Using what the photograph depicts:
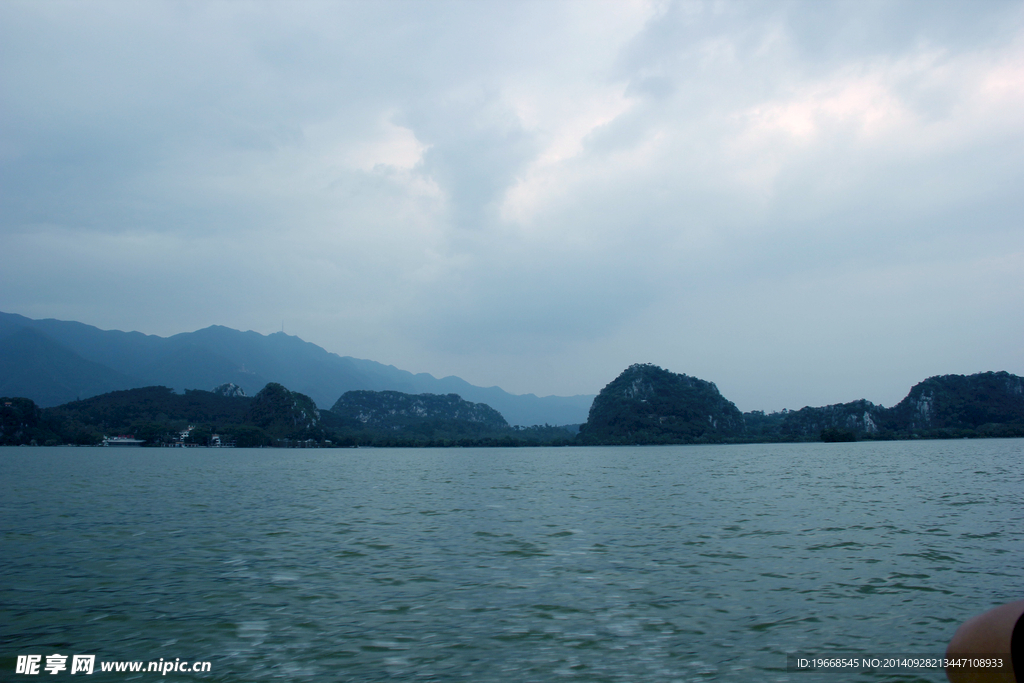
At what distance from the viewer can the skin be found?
309 cm

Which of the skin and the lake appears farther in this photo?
the lake

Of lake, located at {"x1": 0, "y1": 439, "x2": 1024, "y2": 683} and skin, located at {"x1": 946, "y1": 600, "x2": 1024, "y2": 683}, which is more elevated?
skin, located at {"x1": 946, "y1": 600, "x2": 1024, "y2": 683}

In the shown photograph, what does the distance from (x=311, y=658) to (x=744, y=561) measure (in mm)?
16075

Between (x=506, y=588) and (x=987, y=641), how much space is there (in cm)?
1685

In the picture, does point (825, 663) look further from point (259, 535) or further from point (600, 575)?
point (259, 535)

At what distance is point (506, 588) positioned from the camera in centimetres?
1864

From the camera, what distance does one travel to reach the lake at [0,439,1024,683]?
13.0 m

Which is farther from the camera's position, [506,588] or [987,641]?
[506,588]

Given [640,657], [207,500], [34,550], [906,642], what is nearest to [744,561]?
[906,642]

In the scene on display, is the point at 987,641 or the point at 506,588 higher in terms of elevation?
the point at 987,641

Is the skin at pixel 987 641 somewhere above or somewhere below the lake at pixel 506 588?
above

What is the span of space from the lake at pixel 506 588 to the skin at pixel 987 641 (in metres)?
9.77

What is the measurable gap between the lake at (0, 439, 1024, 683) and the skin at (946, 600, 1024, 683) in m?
9.77

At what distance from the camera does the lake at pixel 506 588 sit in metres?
13.0
